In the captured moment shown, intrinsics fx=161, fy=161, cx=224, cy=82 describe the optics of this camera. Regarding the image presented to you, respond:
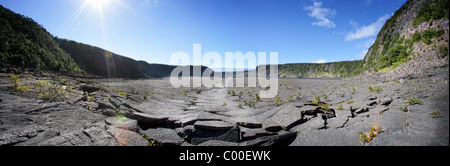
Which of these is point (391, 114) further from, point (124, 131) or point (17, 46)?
point (17, 46)

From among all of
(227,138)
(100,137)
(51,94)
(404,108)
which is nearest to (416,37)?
(404,108)

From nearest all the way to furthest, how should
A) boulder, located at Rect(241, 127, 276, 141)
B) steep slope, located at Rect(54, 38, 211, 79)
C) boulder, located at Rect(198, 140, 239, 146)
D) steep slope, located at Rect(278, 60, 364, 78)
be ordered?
boulder, located at Rect(198, 140, 239, 146) < boulder, located at Rect(241, 127, 276, 141) < steep slope, located at Rect(54, 38, 211, 79) < steep slope, located at Rect(278, 60, 364, 78)

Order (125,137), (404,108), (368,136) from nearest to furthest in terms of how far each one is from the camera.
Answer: (368,136) → (125,137) → (404,108)

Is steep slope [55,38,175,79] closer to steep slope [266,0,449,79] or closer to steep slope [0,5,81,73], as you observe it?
steep slope [0,5,81,73]

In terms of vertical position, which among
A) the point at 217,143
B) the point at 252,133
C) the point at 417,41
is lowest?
the point at 217,143

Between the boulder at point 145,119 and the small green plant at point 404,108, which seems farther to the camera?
the boulder at point 145,119

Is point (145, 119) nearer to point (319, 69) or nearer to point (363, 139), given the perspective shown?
point (363, 139)

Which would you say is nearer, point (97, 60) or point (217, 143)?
point (217, 143)

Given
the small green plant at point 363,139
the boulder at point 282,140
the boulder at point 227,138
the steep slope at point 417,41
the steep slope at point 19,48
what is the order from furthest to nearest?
the steep slope at point 19,48 → the steep slope at point 417,41 → the boulder at point 227,138 → the boulder at point 282,140 → the small green plant at point 363,139

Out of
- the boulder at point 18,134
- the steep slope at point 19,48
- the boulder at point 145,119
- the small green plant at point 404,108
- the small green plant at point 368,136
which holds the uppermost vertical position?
the steep slope at point 19,48

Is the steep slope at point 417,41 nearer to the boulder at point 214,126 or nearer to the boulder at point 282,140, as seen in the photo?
the boulder at point 282,140

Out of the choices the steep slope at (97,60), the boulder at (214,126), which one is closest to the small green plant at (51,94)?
the boulder at (214,126)

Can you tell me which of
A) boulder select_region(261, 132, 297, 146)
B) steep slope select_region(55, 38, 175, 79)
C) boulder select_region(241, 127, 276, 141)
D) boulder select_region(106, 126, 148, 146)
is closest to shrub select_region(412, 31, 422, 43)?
boulder select_region(261, 132, 297, 146)

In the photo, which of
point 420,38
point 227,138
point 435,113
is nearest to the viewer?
point 435,113
